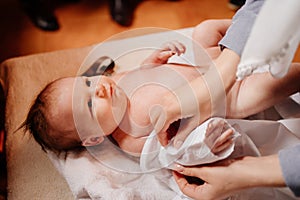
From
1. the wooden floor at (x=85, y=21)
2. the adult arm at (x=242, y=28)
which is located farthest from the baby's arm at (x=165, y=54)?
the wooden floor at (x=85, y=21)

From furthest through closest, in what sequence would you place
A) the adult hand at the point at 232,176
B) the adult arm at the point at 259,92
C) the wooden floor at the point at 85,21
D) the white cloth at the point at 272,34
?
the wooden floor at the point at 85,21 → the adult arm at the point at 259,92 → the adult hand at the point at 232,176 → the white cloth at the point at 272,34

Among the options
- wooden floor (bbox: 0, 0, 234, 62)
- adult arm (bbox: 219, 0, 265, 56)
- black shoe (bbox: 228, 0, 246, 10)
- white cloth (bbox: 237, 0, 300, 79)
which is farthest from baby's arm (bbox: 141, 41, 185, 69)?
black shoe (bbox: 228, 0, 246, 10)

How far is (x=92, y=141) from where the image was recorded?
102 centimetres

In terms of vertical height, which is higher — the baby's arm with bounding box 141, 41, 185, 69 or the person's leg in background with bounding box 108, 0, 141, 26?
the baby's arm with bounding box 141, 41, 185, 69

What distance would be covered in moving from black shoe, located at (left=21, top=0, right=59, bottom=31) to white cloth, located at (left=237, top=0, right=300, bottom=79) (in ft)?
4.37

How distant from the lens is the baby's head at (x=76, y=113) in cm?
97

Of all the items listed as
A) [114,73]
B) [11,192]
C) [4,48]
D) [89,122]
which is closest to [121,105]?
[89,122]

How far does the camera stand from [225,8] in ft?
6.22

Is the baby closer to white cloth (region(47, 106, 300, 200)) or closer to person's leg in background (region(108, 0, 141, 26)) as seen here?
white cloth (region(47, 106, 300, 200))

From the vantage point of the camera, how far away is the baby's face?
0.99 meters

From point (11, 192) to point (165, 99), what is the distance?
45cm

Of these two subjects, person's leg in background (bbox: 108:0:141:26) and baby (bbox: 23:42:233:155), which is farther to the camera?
person's leg in background (bbox: 108:0:141:26)

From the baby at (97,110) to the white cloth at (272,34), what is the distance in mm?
348

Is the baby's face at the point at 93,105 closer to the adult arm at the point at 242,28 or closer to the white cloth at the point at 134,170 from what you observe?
the white cloth at the point at 134,170
